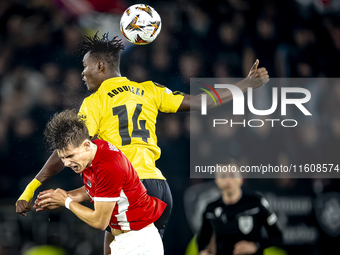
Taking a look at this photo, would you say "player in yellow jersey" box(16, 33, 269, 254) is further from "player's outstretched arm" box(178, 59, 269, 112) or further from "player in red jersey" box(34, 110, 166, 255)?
"player in red jersey" box(34, 110, 166, 255)

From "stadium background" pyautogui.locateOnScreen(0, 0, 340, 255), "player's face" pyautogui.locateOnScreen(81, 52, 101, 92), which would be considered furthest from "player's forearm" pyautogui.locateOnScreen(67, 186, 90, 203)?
"stadium background" pyautogui.locateOnScreen(0, 0, 340, 255)

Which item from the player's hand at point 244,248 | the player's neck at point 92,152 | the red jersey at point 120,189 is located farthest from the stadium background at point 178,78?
the player's neck at point 92,152

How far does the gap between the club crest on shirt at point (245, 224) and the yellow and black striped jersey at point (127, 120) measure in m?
1.30

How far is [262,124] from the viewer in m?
3.56

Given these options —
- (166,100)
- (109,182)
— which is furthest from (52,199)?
(166,100)

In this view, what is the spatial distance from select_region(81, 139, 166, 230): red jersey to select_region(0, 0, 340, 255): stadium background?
1.58 meters

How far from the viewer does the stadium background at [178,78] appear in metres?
3.46

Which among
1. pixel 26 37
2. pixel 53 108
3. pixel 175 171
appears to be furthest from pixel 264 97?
pixel 26 37

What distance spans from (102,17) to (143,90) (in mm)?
1212

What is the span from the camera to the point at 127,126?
2562 millimetres

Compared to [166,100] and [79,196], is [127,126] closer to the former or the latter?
[166,100]

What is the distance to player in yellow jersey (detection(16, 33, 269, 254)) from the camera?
2484 millimetres

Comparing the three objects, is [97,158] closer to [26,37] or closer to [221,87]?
[221,87]

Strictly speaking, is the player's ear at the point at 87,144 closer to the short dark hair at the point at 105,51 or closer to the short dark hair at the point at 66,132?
the short dark hair at the point at 66,132
